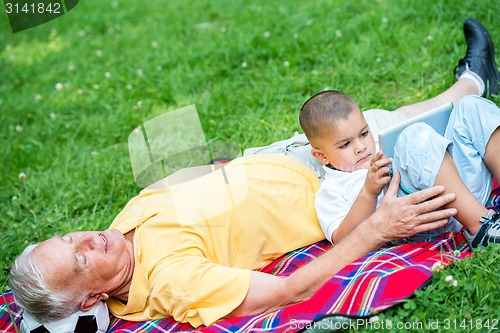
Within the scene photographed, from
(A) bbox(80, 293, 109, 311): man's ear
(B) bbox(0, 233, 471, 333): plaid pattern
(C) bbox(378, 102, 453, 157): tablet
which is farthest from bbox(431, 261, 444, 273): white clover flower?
(A) bbox(80, 293, 109, 311): man's ear

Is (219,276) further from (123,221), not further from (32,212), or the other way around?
(32,212)

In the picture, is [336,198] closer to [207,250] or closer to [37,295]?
[207,250]

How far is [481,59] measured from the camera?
13.5 ft

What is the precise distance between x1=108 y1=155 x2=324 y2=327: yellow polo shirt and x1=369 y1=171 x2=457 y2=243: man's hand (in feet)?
1.53

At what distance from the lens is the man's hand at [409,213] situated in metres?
2.64

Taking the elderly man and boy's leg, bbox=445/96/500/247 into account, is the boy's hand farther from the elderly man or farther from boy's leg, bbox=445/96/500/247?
boy's leg, bbox=445/96/500/247

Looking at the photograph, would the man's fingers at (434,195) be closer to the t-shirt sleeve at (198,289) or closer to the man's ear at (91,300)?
the t-shirt sleeve at (198,289)

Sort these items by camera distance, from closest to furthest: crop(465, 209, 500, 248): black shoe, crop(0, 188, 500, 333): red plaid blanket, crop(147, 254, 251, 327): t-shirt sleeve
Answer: crop(0, 188, 500, 333): red plaid blanket
crop(465, 209, 500, 248): black shoe
crop(147, 254, 251, 327): t-shirt sleeve

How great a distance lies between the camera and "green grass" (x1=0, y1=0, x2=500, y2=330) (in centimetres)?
445

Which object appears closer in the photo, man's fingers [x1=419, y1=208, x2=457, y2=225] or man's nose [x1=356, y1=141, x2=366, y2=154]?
man's fingers [x1=419, y1=208, x2=457, y2=225]

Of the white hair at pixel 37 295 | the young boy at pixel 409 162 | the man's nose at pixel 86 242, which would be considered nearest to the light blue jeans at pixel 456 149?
the young boy at pixel 409 162

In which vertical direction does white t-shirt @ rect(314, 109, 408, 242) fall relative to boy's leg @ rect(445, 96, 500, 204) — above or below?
below

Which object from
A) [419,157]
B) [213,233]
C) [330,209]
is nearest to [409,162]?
[419,157]

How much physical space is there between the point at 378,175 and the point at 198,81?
293 cm
